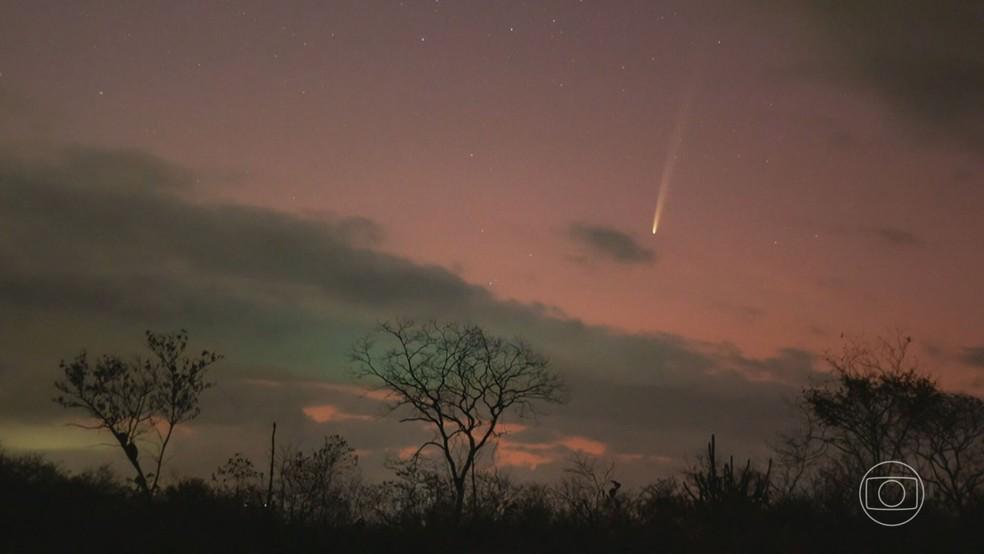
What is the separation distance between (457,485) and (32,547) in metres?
23.8

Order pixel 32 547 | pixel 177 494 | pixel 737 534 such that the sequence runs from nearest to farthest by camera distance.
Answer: pixel 32 547
pixel 737 534
pixel 177 494

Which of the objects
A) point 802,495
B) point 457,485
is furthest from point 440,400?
point 802,495

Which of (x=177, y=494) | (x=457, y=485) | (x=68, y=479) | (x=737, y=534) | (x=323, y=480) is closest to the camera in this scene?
(x=737, y=534)

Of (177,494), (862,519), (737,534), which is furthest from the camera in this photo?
(177,494)

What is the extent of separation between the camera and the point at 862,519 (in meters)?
31.7

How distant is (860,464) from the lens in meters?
48.8

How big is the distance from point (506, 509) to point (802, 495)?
1123 centimetres

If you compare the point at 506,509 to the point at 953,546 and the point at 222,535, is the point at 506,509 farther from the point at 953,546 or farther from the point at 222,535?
the point at 953,546

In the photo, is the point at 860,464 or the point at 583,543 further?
the point at 860,464

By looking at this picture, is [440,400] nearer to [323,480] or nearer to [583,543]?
[323,480]

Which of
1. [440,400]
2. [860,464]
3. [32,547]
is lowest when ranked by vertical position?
[32,547]

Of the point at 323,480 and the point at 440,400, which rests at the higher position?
the point at 440,400

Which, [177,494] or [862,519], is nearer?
[862,519]

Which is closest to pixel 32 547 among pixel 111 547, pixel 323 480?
pixel 111 547
